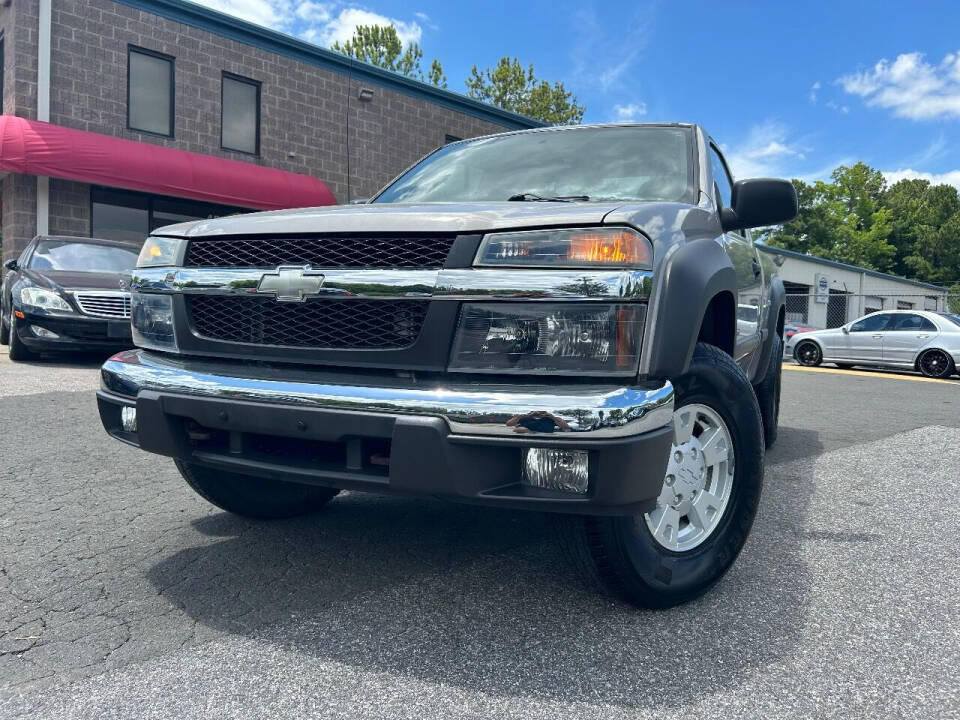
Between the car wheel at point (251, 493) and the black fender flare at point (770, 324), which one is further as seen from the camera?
the black fender flare at point (770, 324)

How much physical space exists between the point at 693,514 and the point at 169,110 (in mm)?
15906

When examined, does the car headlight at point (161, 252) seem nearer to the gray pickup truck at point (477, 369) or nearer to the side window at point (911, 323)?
the gray pickup truck at point (477, 369)

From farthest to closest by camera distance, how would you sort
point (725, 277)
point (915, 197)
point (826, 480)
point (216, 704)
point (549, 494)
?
point (915, 197) → point (826, 480) → point (725, 277) → point (549, 494) → point (216, 704)

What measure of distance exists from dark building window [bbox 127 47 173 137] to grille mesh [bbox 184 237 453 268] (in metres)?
14.5

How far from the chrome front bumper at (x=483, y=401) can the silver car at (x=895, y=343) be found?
1510 centimetres

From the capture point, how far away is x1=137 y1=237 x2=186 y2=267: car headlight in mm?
2744

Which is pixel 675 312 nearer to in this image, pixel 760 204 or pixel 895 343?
pixel 760 204

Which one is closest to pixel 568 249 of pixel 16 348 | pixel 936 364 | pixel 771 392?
pixel 771 392

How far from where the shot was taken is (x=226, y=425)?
2.35 m

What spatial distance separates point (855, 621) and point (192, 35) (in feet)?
55.4

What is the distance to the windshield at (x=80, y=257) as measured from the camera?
9.51 metres

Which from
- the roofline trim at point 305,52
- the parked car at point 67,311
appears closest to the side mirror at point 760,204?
the parked car at point 67,311

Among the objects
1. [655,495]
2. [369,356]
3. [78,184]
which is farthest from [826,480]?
[78,184]

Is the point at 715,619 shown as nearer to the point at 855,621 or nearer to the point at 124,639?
the point at 855,621
